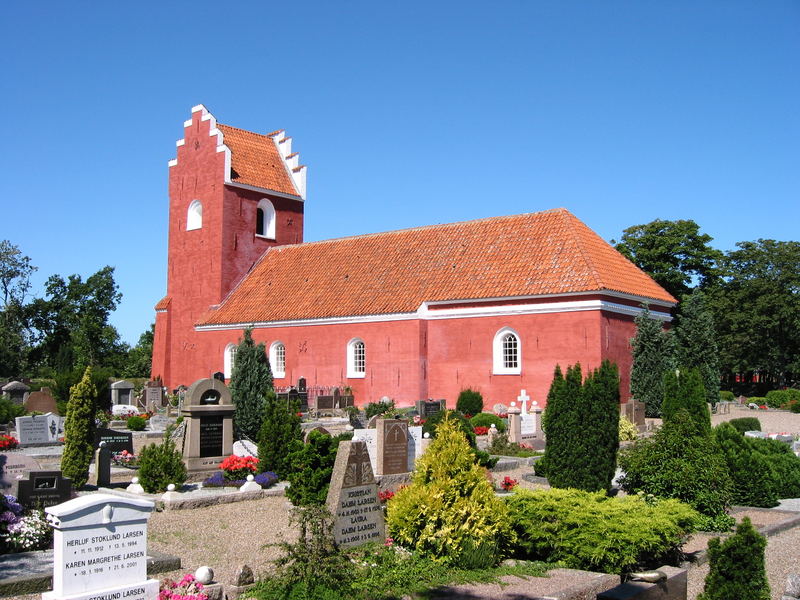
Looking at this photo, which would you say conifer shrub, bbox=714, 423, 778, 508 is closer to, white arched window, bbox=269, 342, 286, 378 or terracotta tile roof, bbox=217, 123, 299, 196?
white arched window, bbox=269, 342, 286, 378

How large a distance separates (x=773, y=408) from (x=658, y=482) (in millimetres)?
27154

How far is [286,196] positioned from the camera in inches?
1425

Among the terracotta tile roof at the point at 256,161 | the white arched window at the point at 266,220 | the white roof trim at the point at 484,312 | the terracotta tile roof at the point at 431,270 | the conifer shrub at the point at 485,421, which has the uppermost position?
the terracotta tile roof at the point at 256,161

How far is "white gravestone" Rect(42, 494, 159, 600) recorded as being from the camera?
584 centimetres

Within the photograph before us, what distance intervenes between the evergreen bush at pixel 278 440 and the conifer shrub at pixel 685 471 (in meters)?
5.67

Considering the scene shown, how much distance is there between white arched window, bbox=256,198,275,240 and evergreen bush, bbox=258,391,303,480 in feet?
75.1

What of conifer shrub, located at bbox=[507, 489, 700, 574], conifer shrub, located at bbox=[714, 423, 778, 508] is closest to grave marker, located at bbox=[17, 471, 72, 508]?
conifer shrub, located at bbox=[507, 489, 700, 574]

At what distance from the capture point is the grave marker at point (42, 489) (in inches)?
376

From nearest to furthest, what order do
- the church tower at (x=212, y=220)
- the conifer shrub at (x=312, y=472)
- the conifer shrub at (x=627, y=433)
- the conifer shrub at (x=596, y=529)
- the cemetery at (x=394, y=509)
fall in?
1. the cemetery at (x=394, y=509)
2. the conifer shrub at (x=596, y=529)
3. the conifer shrub at (x=312, y=472)
4. the conifer shrub at (x=627, y=433)
5. the church tower at (x=212, y=220)

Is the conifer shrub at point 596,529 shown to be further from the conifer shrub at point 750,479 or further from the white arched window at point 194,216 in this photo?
the white arched window at point 194,216

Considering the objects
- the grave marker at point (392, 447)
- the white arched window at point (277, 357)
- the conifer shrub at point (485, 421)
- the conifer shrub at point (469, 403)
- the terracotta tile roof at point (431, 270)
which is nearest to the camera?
the grave marker at point (392, 447)

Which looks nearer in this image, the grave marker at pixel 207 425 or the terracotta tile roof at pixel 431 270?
the grave marker at pixel 207 425

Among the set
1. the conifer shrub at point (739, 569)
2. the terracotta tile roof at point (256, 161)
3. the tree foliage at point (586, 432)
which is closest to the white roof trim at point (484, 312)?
the terracotta tile roof at point (256, 161)

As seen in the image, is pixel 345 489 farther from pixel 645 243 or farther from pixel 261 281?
pixel 645 243
